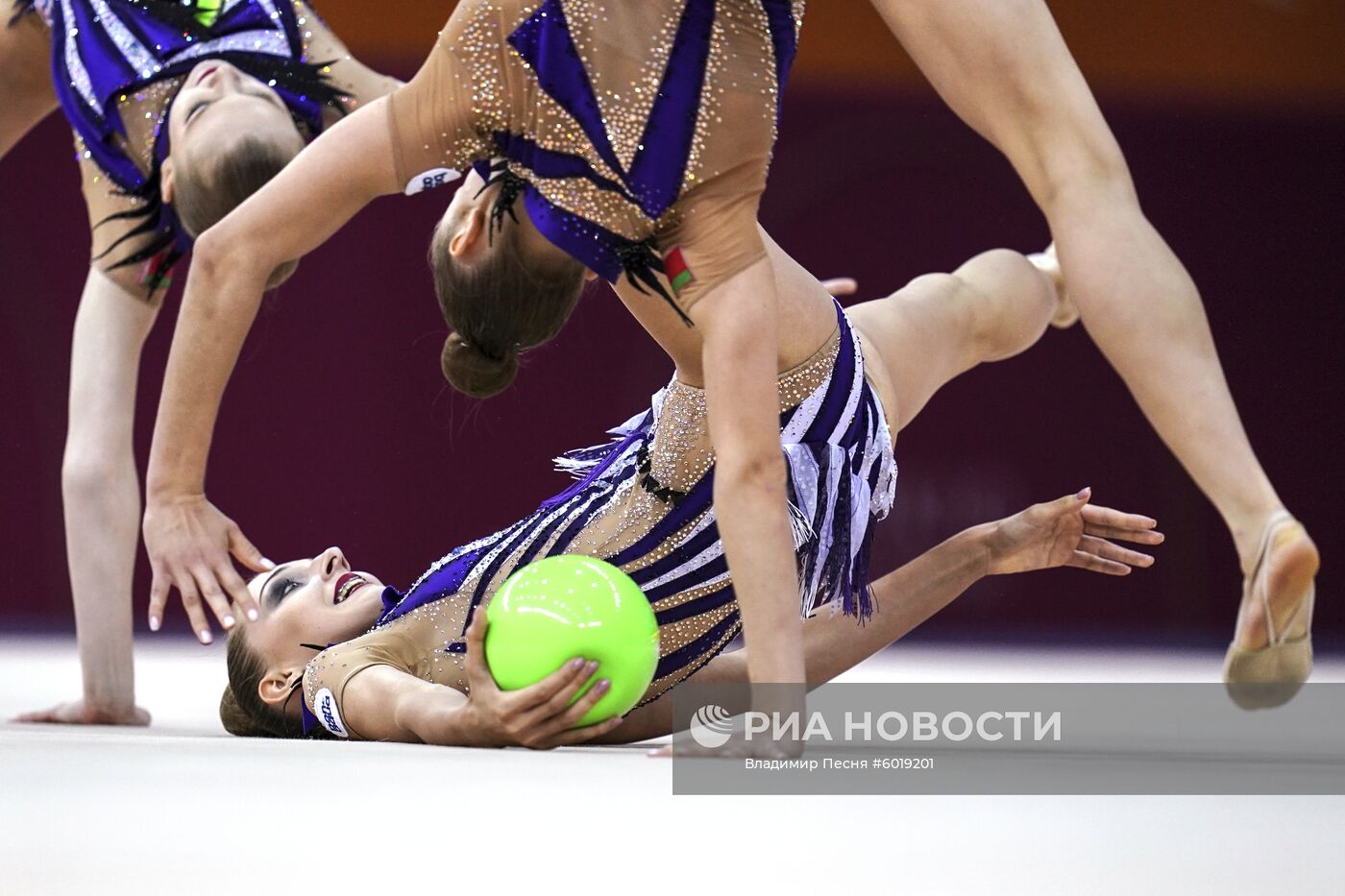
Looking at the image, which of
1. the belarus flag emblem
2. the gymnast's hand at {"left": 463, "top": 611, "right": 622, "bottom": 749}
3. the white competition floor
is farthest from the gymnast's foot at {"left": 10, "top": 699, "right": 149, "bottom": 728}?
the belarus flag emblem

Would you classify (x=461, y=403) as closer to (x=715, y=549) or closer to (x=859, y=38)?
(x=859, y=38)

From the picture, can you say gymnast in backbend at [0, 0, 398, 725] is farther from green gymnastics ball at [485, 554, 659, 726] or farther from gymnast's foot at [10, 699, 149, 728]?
green gymnastics ball at [485, 554, 659, 726]

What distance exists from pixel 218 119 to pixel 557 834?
1514 mm

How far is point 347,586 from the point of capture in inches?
92.7

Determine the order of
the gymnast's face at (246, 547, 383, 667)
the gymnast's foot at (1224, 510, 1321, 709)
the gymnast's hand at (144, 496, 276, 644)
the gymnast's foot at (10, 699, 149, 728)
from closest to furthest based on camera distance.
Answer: the gymnast's foot at (1224, 510, 1321, 709) → the gymnast's hand at (144, 496, 276, 644) → the gymnast's face at (246, 547, 383, 667) → the gymnast's foot at (10, 699, 149, 728)

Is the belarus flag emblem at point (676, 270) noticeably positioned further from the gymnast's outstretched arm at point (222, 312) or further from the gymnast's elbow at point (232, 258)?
the gymnast's elbow at point (232, 258)

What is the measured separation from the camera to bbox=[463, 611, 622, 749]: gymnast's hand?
1.79 metres

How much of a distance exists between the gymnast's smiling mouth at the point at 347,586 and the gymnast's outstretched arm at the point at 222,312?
1.53 ft

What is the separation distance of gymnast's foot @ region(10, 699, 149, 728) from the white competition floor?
53 centimetres

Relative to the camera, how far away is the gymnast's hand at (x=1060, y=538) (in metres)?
2.36

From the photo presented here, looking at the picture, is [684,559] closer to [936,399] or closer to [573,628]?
[573,628]

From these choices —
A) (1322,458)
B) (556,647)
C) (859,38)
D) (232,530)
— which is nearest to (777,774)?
Answer: (556,647)

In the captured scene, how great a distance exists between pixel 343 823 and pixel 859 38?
11.7 feet

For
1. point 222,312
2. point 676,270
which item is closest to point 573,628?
point 676,270
